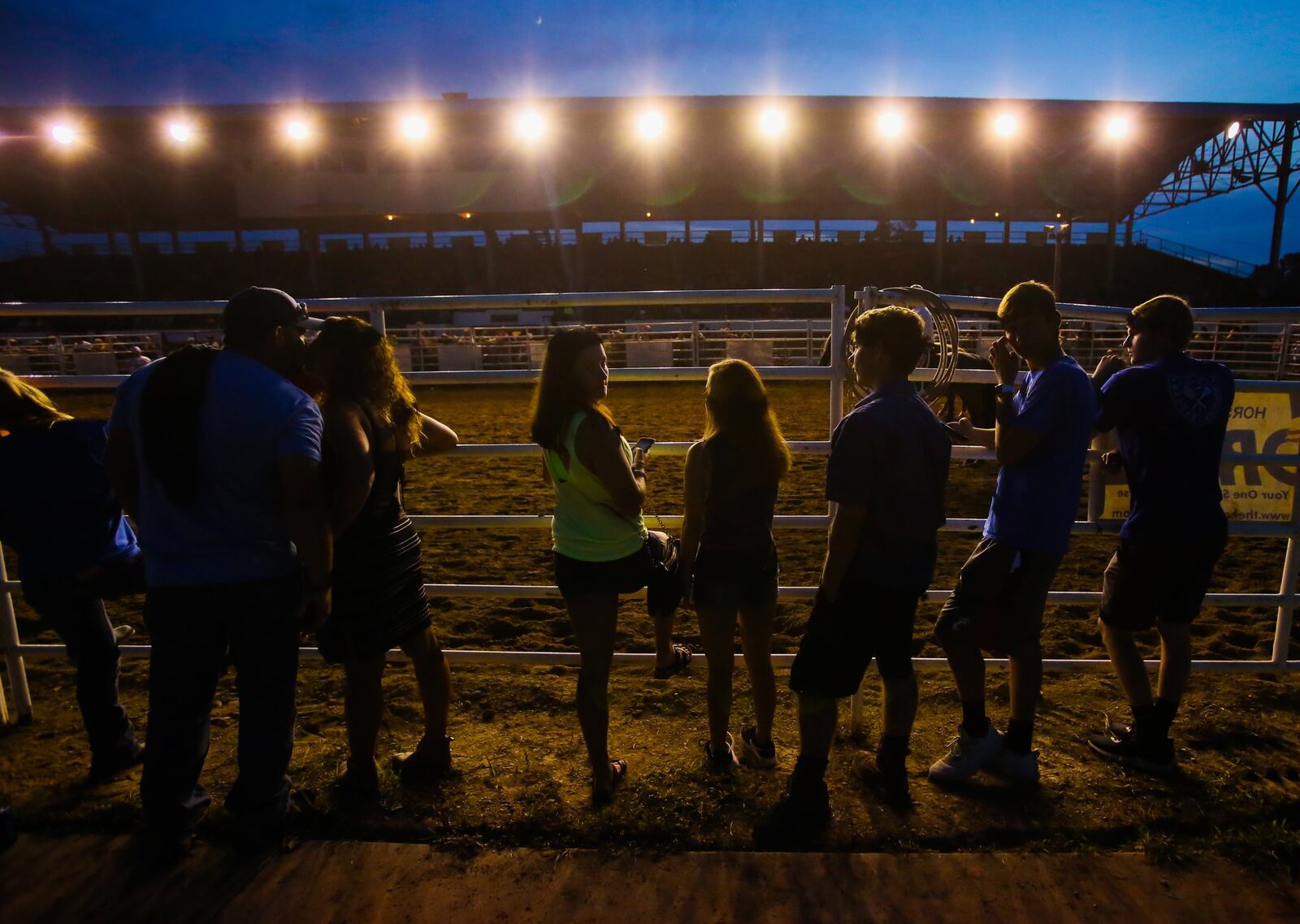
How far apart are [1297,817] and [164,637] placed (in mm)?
3648

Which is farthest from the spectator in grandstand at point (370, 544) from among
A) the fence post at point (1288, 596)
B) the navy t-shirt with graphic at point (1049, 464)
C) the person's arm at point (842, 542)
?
the fence post at point (1288, 596)

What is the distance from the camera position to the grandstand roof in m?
29.0

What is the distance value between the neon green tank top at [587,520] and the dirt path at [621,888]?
947 mm

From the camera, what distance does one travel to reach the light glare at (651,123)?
24.9 metres

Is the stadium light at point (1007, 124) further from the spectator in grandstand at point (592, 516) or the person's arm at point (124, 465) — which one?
the person's arm at point (124, 465)

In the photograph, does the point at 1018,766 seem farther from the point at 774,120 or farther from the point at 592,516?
the point at 774,120

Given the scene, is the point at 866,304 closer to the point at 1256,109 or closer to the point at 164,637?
the point at 164,637

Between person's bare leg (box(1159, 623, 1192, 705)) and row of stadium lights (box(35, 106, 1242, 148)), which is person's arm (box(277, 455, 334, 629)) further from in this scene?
row of stadium lights (box(35, 106, 1242, 148))

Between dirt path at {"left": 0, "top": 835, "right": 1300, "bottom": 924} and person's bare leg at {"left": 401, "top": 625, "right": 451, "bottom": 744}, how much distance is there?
1.39 ft

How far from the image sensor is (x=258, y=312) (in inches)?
83.4

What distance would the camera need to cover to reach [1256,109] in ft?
80.7

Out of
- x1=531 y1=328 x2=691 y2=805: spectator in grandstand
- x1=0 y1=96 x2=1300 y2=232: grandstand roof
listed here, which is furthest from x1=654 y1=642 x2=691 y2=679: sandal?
x1=0 y1=96 x2=1300 y2=232: grandstand roof

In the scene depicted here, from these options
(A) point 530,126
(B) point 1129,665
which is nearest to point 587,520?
(B) point 1129,665

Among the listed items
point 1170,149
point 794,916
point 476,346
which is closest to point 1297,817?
point 794,916
